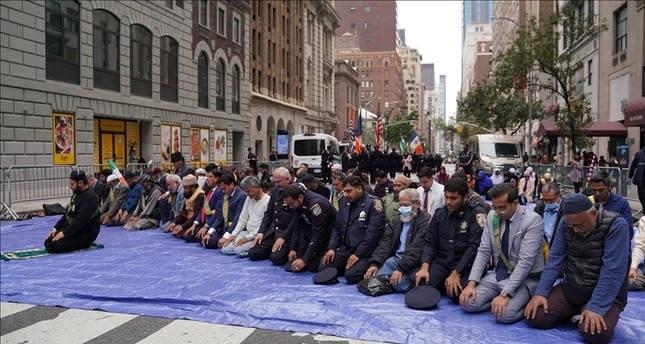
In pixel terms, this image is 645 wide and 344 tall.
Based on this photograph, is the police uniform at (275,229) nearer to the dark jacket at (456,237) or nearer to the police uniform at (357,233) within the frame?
the police uniform at (357,233)

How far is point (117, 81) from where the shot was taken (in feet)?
89.8

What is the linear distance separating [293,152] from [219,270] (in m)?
25.2

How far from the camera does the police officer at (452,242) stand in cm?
670

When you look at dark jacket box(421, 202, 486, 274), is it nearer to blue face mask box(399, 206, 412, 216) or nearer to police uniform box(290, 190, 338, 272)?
blue face mask box(399, 206, 412, 216)

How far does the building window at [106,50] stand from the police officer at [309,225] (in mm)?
20375

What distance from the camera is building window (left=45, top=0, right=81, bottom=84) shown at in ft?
74.3

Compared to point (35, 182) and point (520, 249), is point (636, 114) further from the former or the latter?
point (35, 182)

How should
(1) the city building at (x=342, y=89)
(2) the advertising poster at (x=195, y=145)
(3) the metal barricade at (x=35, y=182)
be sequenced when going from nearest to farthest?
(3) the metal barricade at (x=35, y=182) < (2) the advertising poster at (x=195, y=145) < (1) the city building at (x=342, y=89)

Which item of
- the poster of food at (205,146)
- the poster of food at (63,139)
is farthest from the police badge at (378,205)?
the poster of food at (205,146)

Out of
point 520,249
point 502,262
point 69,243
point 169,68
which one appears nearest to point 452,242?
point 502,262

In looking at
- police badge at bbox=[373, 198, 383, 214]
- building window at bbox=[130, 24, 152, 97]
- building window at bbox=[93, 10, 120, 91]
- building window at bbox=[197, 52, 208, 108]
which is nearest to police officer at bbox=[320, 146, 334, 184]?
building window at bbox=[130, 24, 152, 97]

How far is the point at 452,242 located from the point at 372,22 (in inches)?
6401

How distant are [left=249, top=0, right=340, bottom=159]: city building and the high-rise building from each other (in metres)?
89.8

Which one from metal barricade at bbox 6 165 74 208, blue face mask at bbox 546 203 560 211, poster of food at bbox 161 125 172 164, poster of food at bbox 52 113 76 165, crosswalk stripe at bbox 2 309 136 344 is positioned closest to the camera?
crosswalk stripe at bbox 2 309 136 344
